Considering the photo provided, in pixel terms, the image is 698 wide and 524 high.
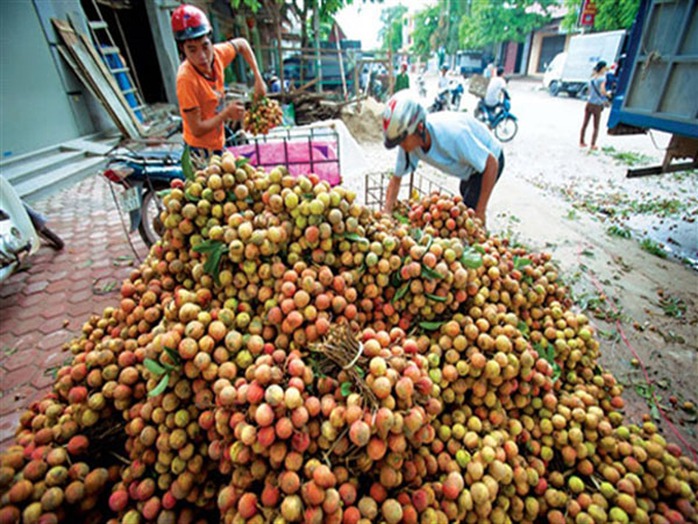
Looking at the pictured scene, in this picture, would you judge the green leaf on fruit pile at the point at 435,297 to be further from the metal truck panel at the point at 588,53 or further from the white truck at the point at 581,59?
the metal truck panel at the point at 588,53

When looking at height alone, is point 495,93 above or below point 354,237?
below

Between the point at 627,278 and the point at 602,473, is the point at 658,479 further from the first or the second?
the point at 627,278

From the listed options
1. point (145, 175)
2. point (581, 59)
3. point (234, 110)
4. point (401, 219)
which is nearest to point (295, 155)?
point (234, 110)

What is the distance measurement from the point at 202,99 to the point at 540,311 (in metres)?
2.99

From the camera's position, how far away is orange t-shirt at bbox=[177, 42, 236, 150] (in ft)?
9.30

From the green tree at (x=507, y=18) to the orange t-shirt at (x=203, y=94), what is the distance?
3486 centimetres

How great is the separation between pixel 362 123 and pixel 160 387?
10065mm

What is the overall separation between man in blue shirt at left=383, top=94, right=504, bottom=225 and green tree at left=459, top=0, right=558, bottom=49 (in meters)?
34.5

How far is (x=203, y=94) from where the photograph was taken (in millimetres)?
3014

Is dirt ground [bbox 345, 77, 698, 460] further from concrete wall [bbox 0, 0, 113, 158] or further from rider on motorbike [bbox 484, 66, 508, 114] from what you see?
concrete wall [bbox 0, 0, 113, 158]

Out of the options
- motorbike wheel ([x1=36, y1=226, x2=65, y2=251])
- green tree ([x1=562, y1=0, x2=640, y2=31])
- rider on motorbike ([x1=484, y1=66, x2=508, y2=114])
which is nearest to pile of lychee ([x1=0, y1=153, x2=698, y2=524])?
motorbike wheel ([x1=36, y1=226, x2=65, y2=251])

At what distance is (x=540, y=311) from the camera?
1.84m

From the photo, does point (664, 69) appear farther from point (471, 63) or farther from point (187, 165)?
point (471, 63)

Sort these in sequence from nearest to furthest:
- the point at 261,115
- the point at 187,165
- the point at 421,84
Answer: the point at 187,165
the point at 261,115
the point at 421,84
